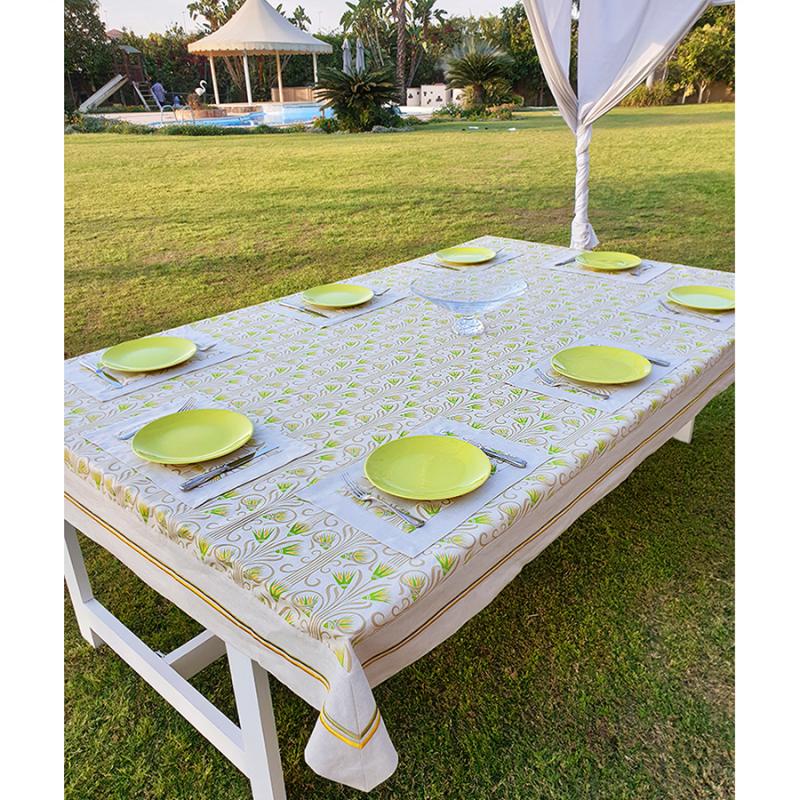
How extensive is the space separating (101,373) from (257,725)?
776 millimetres

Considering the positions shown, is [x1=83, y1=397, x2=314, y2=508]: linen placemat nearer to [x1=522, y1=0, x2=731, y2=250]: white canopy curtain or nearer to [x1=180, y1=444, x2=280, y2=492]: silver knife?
[x1=180, y1=444, x2=280, y2=492]: silver knife

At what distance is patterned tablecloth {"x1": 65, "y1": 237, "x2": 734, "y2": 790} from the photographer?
76 cm

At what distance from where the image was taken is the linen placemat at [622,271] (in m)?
1.93

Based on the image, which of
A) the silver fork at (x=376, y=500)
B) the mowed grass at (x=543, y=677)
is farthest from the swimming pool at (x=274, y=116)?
the silver fork at (x=376, y=500)

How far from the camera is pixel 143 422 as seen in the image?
1.17 meters

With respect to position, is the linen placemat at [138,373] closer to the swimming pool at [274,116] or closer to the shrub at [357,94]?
the shrub at [357,94]

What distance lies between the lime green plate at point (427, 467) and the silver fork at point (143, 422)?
424 mm

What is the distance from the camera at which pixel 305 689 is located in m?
0.82

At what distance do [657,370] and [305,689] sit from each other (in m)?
0.94

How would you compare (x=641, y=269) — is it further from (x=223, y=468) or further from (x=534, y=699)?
(x=223, y=468)

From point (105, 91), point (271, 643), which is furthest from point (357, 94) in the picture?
point (271, 643)
